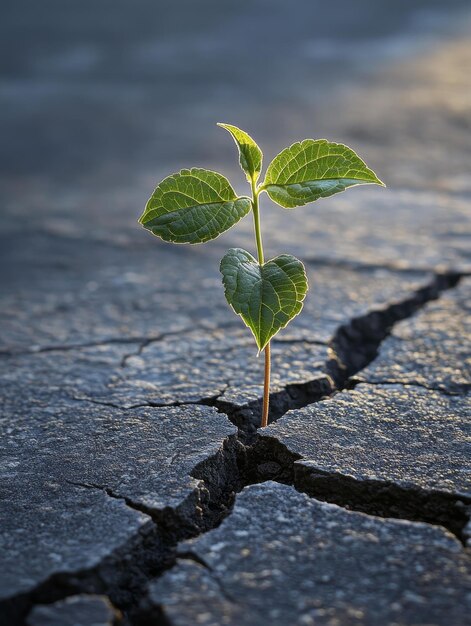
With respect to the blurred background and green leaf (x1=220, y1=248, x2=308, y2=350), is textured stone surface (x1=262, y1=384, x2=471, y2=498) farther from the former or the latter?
the blurred background

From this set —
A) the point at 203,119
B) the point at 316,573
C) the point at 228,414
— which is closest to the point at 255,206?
the point at 228,414

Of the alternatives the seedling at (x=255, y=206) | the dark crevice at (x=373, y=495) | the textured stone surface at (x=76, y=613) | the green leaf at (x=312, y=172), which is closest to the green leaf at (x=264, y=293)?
the seedling at (x=255, y=206)

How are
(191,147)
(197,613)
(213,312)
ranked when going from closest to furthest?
(197,613) < (213,312) < (191,147)

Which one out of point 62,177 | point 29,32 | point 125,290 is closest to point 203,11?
point 29,32

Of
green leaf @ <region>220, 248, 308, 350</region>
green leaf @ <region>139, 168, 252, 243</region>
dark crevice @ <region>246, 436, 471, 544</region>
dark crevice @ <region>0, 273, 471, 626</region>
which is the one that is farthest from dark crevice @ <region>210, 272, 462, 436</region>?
green leaf @ <region>139, 168, 252, 243</region>

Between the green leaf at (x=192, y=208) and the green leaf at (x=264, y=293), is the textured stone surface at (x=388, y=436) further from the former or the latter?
the green leaf at (x=192, y=208)

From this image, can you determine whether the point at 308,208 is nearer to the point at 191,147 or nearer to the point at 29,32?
the point at 191,147

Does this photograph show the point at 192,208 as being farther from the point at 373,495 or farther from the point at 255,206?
the point at 373,495

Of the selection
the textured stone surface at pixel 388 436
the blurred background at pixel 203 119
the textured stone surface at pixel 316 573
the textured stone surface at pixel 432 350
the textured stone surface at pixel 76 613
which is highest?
the blurred background at pixel 203 119
